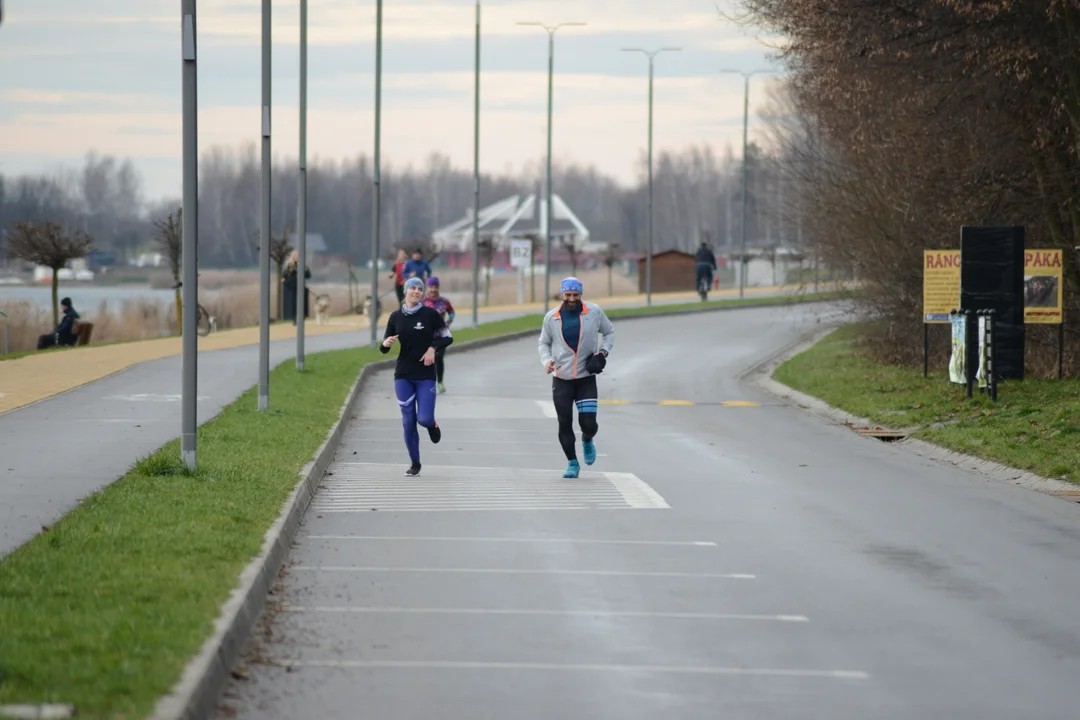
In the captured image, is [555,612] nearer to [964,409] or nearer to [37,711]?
[37,711]

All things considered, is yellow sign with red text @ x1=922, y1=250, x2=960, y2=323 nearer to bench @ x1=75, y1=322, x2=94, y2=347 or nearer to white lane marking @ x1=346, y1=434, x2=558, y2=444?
white lane marking @ x1=346, y1=434, x2=558, y2=444

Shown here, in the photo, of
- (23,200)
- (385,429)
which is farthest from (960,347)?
(23,200)

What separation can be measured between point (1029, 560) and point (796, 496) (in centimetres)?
370

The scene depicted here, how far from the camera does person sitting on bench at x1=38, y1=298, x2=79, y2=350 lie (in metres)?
39.5

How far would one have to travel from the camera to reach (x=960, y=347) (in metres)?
23.8

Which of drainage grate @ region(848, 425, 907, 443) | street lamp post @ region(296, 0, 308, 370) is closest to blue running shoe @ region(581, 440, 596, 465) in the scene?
drainage grate @ region(848, 425, 907, 443)

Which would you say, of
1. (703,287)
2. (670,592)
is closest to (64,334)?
(703,287)

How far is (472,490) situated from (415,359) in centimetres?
182

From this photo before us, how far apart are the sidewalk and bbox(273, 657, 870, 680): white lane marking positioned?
47.9 feet

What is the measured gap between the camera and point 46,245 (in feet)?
152

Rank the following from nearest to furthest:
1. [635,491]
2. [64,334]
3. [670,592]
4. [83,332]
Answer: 1. [670,592]
2. [635,491]
3. [64,334]
4. [83,332]

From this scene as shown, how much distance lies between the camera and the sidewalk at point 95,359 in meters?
25.0

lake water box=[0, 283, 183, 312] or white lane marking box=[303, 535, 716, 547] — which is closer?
white lane marking box=[303, 535, 716, 547]

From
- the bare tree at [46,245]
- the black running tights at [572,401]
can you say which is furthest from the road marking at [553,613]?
the bare tree at [46,245]
